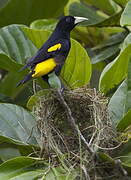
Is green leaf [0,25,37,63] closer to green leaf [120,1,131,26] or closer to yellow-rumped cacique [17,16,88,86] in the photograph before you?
yellow-rumped cacique [17,16,88,86]

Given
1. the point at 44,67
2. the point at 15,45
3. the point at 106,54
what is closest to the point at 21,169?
the point at 44,67

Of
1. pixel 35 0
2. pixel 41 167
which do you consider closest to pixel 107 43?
pixel 35 0

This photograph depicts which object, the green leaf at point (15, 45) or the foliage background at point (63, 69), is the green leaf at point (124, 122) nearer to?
the foliage background at point (63, 69)

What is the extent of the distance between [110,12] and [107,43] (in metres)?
0.30

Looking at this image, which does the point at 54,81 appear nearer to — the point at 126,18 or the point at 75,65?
the point at 75,65

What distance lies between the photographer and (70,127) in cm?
271

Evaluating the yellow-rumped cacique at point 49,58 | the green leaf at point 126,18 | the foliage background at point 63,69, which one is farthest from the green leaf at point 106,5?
the green leaf at point 126,18

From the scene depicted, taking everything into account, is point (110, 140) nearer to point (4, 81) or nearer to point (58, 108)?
point (58, 108)

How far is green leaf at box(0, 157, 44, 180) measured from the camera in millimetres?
2506

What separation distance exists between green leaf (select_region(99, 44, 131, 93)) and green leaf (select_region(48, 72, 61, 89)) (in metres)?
0.24

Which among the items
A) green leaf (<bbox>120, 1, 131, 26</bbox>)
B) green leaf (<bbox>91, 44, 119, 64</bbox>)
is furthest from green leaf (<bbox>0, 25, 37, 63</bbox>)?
green leaf (<bbox>120, 1, 131, 26</bbox>)

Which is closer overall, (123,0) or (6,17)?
(123,0)

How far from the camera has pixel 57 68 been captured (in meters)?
3.12

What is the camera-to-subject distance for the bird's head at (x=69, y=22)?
357 cm
